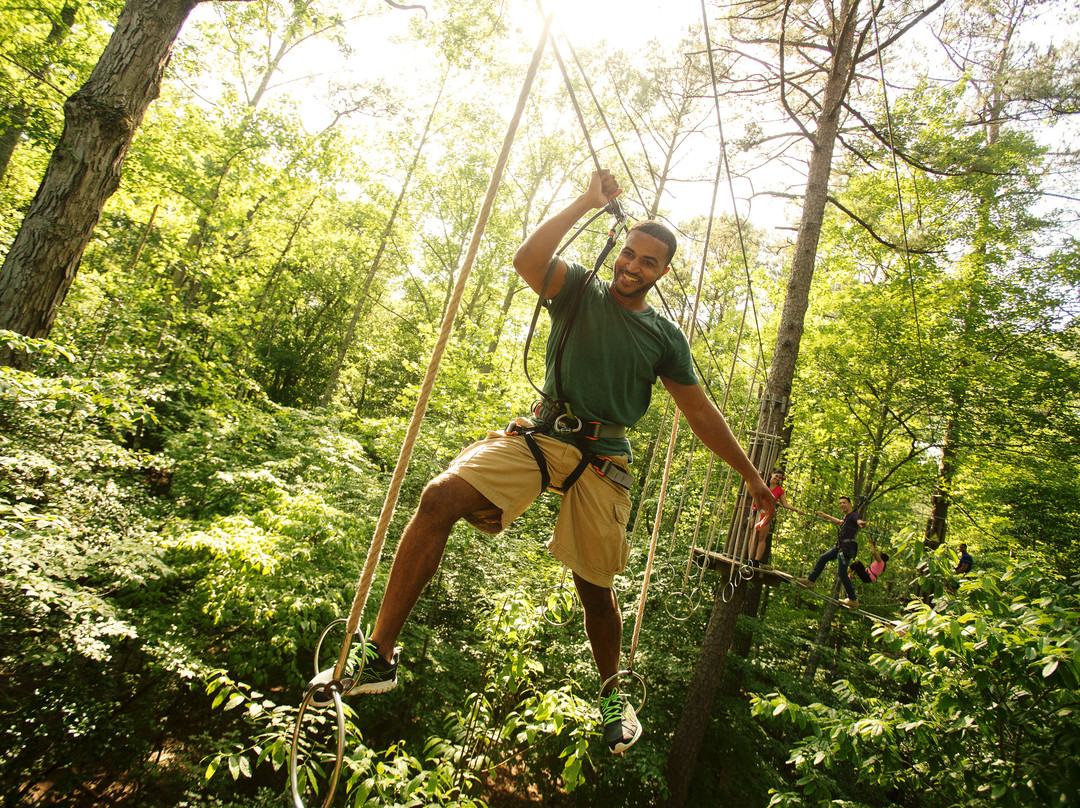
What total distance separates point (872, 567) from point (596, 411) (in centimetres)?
696

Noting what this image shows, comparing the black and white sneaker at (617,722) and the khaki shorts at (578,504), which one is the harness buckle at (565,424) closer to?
the khaki shorts at (578,504)

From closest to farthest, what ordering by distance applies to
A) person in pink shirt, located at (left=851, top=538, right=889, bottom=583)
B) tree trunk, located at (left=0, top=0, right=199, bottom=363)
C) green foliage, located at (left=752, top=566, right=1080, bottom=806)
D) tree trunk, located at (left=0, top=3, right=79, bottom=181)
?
1. green foliage, located at (left=752, top=566, right=1080, bottom=806)
2. tree trunk, located at (left=0, top=0, right=199, bottom=363)
3. tree trunk, located at (left=0, top=3, right=79, bottom=181)
4. person in pink shirt, located at (left=851, top=538, right=889, bottom=583)

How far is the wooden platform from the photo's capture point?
5805 mm

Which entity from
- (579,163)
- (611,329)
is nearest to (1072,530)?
(611,329)

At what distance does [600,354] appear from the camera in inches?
79.0

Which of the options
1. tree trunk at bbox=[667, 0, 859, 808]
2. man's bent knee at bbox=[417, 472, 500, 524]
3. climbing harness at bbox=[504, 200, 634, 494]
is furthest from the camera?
tree trunk at bbox=[667, 0, 859, 808]

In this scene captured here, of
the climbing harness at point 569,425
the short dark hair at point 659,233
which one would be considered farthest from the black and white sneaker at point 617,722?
the short dark hair at point 659,233

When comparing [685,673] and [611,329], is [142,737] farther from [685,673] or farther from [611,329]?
[685,673]

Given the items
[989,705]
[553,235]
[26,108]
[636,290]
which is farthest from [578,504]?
[26,108]

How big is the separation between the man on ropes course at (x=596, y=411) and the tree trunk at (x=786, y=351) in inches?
176

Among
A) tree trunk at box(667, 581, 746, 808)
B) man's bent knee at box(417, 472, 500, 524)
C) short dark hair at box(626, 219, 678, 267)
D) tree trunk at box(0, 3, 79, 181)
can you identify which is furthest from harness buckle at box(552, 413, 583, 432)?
tree trunk at box(0, 3, 79, 181)

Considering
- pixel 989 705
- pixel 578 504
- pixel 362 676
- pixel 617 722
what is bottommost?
pixel 617 722

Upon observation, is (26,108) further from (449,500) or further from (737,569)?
(737,569)

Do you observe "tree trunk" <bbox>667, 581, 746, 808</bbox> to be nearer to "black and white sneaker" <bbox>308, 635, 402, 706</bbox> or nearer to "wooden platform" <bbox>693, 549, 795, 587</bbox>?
"wooden platform" <bbox>693, 549, 795, 587</bbox>
